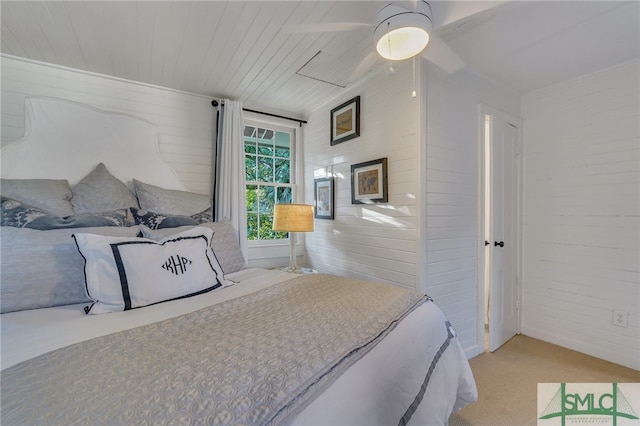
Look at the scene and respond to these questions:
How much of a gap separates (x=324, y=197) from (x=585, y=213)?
97.0 inches

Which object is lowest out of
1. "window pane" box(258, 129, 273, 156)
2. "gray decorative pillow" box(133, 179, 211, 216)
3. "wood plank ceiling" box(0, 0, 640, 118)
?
"gray decorative pillow" box(133, 179, 211, 216)

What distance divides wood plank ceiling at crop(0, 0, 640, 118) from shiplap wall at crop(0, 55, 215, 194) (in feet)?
0.30

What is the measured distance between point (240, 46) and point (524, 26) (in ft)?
6.37

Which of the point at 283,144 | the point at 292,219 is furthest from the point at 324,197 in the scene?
the point at 283,144

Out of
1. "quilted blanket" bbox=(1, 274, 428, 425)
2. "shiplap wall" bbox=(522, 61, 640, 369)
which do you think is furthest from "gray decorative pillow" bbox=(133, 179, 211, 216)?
"shiplap wall" bbox=(522, 61, 640, 369)

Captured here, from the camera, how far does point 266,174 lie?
3336 mm

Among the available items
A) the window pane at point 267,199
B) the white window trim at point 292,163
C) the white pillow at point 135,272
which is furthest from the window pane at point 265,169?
the white pillow at point 135,272

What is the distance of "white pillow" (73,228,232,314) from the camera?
1245 millimetres

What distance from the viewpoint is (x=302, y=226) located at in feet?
8.75

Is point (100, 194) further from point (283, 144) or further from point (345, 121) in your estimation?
point (345, 121)

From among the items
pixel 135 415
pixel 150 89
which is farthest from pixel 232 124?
pixel 135 415

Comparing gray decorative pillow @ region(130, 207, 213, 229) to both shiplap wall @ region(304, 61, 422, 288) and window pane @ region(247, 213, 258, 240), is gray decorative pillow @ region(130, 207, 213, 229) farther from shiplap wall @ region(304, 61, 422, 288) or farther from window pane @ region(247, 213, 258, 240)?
shiplap wall @ region(304, 61, 422, 288)

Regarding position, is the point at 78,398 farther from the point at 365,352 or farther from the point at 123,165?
the point at 123,165

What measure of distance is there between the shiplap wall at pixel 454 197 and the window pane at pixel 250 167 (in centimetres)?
199
